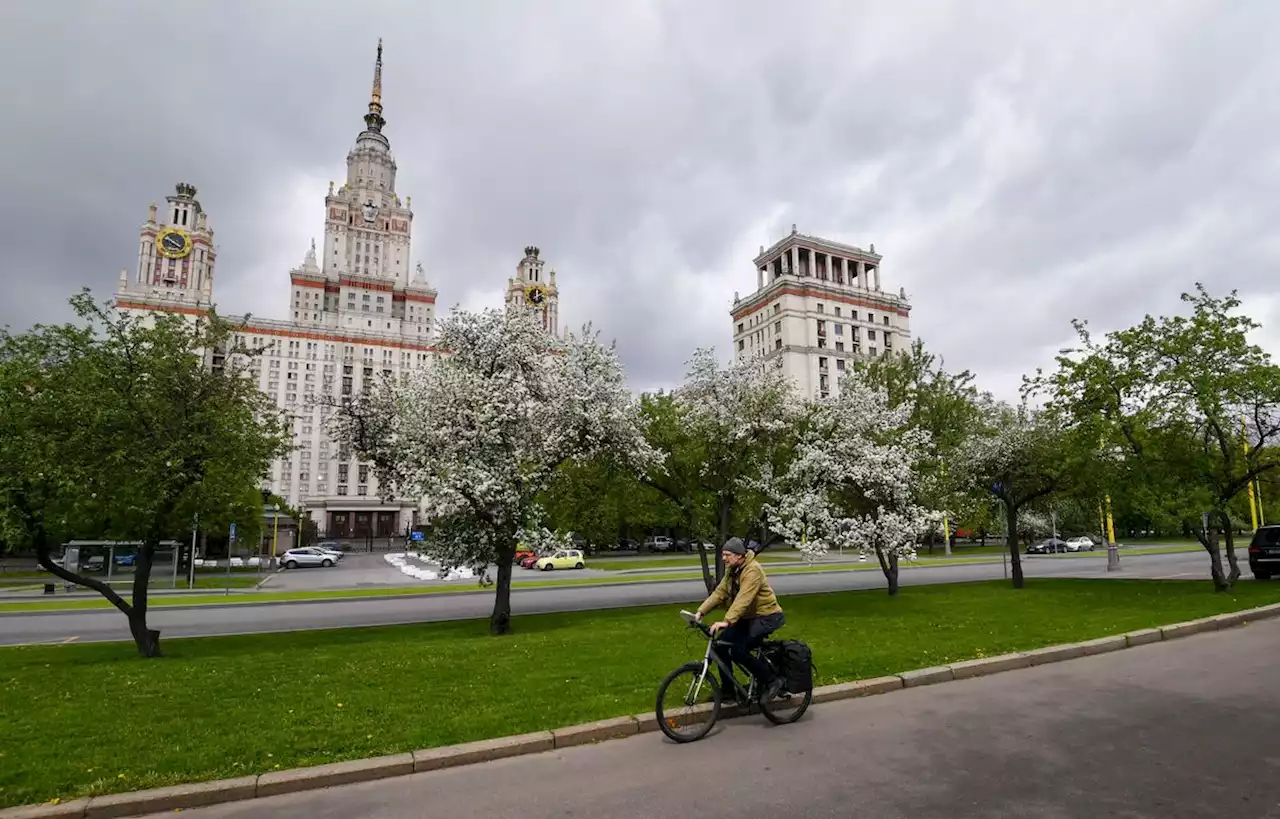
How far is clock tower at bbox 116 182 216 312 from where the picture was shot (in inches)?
4860

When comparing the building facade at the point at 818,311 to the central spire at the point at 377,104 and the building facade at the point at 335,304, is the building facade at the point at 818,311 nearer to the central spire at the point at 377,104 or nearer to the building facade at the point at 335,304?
the building facade at the point at 335,304

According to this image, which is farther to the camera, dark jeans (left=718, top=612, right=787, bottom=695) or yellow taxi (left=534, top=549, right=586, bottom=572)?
yellow taxi (left=534, top=549, right=586, bottom=572)

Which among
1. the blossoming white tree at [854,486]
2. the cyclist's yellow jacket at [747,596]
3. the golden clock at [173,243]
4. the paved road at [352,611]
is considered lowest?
the paved road at [352,611]

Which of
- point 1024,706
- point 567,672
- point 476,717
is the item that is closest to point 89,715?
point 476,717

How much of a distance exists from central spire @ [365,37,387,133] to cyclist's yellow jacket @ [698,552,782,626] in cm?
16256

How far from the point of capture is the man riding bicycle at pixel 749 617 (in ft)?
22.9

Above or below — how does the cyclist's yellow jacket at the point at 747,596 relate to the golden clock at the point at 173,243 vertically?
below

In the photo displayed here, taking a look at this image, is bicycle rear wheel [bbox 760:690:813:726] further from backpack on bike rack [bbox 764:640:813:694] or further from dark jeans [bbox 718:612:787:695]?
dark jeans [bbox 718:612:787:695]

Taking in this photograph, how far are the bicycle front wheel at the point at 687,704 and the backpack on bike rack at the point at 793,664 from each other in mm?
720

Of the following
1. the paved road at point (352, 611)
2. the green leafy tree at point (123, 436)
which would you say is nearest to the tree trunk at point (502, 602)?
the paved road at point (352, 611)

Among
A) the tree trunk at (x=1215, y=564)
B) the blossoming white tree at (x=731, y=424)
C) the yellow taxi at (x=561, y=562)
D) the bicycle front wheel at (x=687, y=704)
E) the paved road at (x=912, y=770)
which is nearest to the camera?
the paved road at (x=912, y=770)

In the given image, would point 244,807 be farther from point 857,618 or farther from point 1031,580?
point 1031,580

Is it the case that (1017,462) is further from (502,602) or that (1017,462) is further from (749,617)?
(749,617)

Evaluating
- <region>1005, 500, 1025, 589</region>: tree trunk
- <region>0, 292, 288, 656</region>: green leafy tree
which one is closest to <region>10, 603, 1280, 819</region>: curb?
<region>0, 292, 288, 656</region>: green leafy tree
